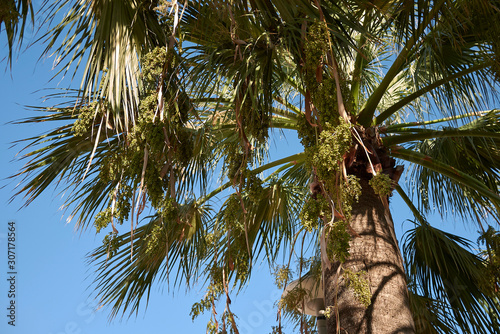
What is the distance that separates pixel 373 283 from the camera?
370 cm

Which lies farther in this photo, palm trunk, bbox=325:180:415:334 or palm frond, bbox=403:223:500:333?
palm frond, bbox=403:223:500:333

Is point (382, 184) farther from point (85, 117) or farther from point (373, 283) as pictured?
point (85, 117)

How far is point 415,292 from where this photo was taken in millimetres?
5523

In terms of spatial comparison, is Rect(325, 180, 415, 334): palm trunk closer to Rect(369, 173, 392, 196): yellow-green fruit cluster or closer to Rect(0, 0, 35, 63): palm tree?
Rect(369, 173, 392, 196): yellow-green fruit cluster

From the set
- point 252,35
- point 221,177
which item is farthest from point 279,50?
point 221,177

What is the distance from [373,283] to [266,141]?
1.20 m

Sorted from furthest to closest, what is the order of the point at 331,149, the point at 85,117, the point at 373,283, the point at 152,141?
1. the point at 373,283
2. the point at 85,117
3. the point at 152,141
4. the point at 331,149

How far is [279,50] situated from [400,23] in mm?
1005

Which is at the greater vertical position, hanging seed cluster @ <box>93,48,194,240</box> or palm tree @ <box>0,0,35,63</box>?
palm tree @ <box>0,0,35,63</box>

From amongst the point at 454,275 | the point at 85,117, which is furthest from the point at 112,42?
the point at 454,275

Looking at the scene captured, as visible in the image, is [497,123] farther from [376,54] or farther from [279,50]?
[279,50]

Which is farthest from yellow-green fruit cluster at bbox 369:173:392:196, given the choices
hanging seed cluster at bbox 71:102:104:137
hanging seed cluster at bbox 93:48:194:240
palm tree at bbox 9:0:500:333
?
hanging seed cluster at bbox 71:102:104:137

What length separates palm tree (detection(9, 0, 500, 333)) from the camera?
3.24 m

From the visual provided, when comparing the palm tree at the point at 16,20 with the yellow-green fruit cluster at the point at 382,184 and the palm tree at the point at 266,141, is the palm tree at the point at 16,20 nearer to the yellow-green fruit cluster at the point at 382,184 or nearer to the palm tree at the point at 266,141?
the palm tree at the point at 266,141
